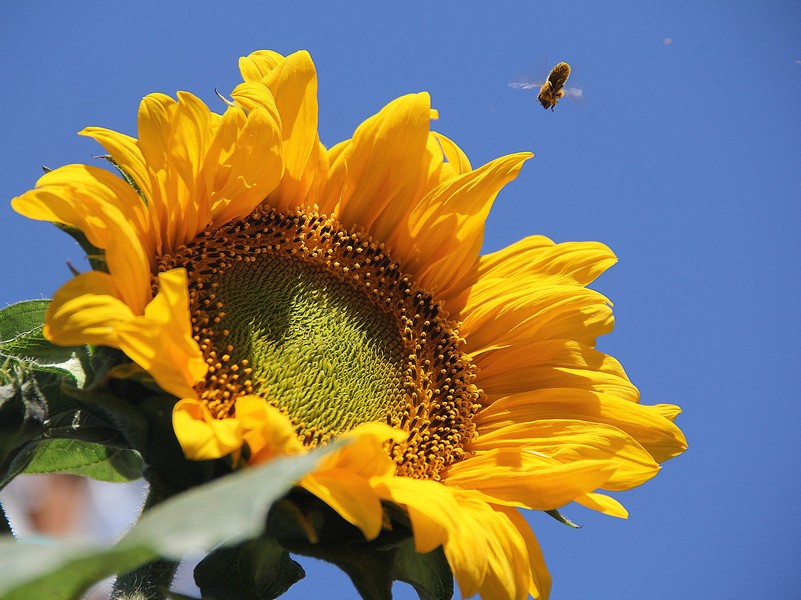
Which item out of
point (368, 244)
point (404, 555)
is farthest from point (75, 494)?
point (404, 555)

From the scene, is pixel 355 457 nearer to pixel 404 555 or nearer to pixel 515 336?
pixel 404 555

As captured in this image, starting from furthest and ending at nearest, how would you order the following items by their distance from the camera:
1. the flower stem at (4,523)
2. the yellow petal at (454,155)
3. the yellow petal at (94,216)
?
the yellow petal at (454,155) → the flower stem at (4,523) → the yellow petal at (94,216)

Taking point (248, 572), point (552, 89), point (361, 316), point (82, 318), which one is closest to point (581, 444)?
point (361, 316)

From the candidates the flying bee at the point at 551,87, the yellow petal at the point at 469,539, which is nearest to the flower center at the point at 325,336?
the yellow petal at the point at 469,539

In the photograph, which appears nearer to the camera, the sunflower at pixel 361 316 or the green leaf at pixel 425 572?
the sunflower at pixel 361 316

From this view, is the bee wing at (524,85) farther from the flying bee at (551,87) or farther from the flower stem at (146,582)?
the flower stem at (146,582)

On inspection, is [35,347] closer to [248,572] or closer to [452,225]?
[248,572]
